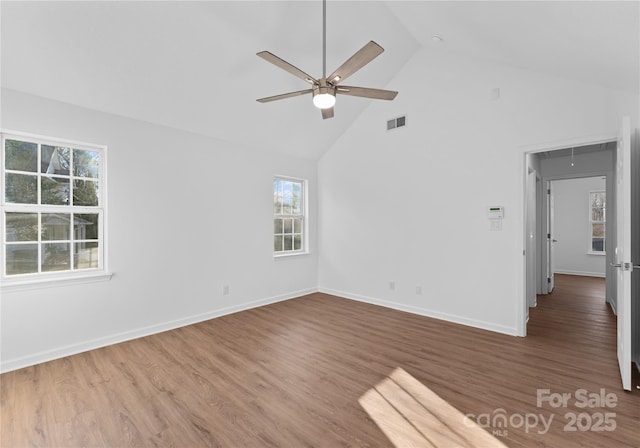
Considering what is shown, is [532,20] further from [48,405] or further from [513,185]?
[48,405]

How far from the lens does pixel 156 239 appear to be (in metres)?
3.78

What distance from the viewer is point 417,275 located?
4523mm

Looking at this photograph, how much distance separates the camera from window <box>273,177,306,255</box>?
541cm

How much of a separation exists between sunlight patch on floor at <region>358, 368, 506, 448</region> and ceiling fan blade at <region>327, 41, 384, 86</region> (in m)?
2.59

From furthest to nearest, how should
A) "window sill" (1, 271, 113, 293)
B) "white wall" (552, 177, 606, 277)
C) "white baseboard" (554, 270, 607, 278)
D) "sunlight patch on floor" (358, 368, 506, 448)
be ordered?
"white wall" (552, 177, 606, 277) → "white baseboard" (554, 270, 607, 278) → "window sill" (1, 271, 113, 293) → "sunlight patch on floor" (358, 368, 506, 448)

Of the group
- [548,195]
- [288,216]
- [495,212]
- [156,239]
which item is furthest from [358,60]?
[548,195]

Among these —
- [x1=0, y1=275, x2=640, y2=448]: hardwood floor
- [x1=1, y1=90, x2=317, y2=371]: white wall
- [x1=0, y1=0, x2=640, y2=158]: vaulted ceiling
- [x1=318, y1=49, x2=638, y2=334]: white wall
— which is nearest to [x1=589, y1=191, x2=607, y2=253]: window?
[x1=0, y1=275, x2=640, y2=448]: hardwood floor

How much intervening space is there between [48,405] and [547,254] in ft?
23.7

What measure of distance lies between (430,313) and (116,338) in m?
4.05

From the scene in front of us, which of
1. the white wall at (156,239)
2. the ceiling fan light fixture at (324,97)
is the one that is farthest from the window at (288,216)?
the ceiling fan light fixture at (324,97)

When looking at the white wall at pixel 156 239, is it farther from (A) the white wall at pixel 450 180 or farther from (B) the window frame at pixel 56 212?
(A) the white wall at pixel 450 180

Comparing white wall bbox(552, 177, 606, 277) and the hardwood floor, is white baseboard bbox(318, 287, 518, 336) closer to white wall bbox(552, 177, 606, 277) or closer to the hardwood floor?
the hardwood floor

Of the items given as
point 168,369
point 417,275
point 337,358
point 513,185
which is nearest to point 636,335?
point 513,185

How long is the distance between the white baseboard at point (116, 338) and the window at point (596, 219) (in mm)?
8200
